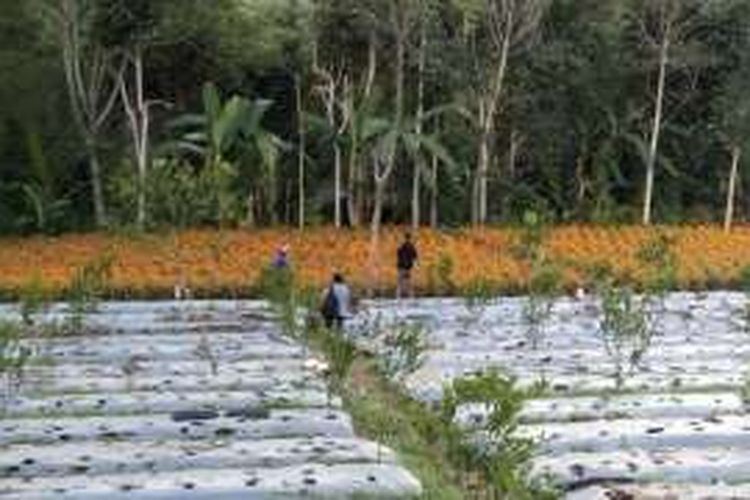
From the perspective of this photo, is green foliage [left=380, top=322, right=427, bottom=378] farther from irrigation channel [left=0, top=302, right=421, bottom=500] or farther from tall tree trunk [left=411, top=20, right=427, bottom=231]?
tall tree trunk [left=411, top=20, right=427, bottom=231]

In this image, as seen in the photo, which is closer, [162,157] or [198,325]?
[198,325]

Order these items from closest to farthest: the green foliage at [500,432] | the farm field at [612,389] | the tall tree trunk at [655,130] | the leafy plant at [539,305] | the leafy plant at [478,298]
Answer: the green foliage at [500,432] < the farm field at [612,389] < the leafy plant at [539,305] < the leafy plant at [478,298] < the tall tree trunk at [655,130]

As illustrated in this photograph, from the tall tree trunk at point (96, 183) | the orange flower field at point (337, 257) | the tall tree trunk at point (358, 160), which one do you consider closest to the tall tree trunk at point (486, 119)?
the orange flower field at point (337, 257)

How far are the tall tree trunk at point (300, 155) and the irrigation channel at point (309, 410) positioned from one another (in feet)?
23.0

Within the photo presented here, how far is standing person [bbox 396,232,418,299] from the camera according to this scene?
24938 millimetres

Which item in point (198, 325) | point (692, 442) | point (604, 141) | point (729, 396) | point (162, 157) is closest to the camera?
point (692, 442)

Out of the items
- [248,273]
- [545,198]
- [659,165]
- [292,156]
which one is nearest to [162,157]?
[292,156]

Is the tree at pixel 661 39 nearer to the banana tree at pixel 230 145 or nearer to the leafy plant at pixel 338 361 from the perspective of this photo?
the banana tree at pixel 230 145

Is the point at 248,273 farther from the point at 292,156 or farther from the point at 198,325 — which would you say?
the point at 292,156

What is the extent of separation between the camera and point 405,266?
82.2 feet

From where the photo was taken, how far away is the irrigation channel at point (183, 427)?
12.7m

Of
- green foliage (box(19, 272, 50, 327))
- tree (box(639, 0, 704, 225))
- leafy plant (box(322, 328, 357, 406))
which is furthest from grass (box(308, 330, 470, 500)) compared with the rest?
tree (box(639, 0, 704, 225))

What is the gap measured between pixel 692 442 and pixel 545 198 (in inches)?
733

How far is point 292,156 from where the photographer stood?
31.8 m
